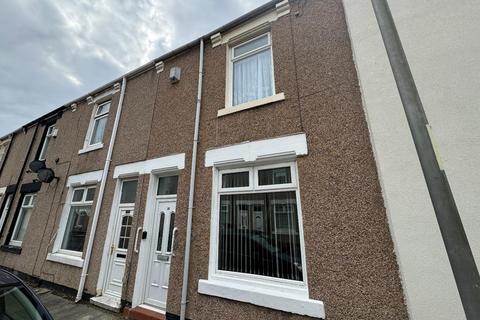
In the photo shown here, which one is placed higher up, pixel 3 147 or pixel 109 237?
pixel 3 147

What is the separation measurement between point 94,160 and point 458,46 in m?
8.50

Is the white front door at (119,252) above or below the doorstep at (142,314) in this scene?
above

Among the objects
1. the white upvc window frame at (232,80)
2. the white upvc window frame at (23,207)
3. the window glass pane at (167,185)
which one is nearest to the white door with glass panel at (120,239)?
the window glass pane at (167,185)

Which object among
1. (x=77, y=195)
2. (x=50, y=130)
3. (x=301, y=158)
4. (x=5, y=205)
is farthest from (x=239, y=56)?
(x=5, y=205)

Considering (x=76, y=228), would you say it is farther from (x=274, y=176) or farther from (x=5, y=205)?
(x=274, y=176)

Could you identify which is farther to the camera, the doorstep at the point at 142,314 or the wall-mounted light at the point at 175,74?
the wall-mounted light at the point at 175,74

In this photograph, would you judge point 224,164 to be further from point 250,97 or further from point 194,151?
point 250,97

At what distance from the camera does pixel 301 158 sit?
352cm

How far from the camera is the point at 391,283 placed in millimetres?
2551

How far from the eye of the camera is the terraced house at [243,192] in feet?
9.47

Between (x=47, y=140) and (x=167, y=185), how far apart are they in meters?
7.80

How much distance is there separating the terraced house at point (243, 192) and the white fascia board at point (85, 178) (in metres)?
0.05

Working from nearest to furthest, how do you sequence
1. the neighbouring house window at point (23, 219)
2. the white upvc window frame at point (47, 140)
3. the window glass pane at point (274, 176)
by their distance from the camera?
the window glass pane at point (274, 176) < the neighbouring house window at point (23, 219) < the white upvc window frame at point (47, 140)

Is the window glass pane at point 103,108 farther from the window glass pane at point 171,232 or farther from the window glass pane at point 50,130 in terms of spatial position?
the window glass pane at point 171,232
